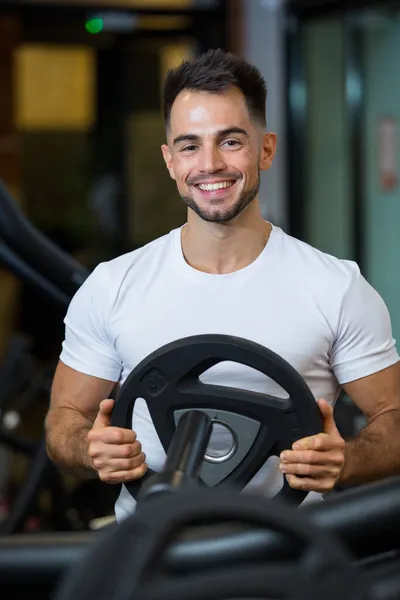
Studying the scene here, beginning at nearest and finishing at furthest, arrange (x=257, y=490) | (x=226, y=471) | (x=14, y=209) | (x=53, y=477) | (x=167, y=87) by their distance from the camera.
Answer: (x=226, y=471) → (x=257, y=490) → (x=167, y=87) → (x=14, y=209) → (x=53, y=477)

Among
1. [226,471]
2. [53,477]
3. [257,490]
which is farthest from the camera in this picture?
[53,477]

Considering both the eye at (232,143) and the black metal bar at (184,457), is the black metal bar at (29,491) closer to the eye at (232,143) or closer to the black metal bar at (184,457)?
the eye at (232,143)

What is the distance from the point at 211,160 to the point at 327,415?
1.41 feet

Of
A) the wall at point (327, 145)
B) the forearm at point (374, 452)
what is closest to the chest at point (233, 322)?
the forearm at point (374, 452)

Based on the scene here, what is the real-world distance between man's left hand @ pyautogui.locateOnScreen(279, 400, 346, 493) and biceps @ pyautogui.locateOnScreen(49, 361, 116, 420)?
44cm

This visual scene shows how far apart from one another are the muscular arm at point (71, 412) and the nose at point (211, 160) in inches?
14.2

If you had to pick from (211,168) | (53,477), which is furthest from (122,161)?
(211,168)

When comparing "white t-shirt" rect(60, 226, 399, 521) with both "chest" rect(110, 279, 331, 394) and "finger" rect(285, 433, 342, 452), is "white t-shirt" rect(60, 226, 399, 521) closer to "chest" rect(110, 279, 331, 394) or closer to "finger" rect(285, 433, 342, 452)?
"chest" rect(110, 279, 331, 394)

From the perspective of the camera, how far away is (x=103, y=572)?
30.0 inches

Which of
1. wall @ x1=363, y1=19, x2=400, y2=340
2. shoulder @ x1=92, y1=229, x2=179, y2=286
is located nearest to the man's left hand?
shoulder @ x1=92, y1=229, x2=179, y2=286

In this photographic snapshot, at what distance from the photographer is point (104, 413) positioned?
1.49 meters

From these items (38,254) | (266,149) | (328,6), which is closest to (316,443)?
(266,149)

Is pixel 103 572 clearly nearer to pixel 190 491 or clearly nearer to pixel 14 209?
pixel 190 491

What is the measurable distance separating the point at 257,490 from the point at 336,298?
292 mm
